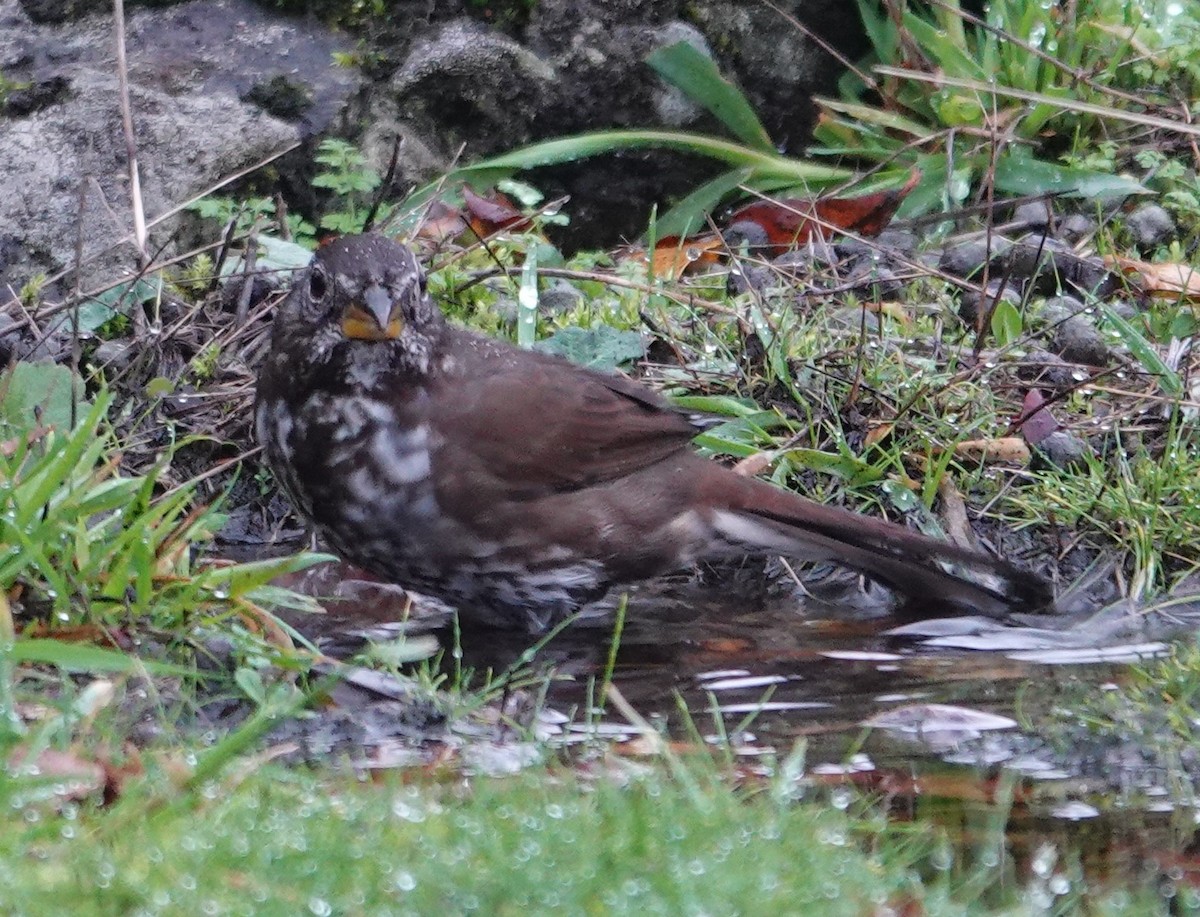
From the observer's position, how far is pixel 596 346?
5.25 m

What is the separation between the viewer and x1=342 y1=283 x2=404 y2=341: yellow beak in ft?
12.9

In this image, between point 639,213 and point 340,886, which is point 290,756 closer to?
point 340,886

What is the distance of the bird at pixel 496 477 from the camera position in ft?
13.3

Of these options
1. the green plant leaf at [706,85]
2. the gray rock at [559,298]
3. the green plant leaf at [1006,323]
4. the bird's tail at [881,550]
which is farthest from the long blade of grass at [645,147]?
the bird's tail at [881,550]

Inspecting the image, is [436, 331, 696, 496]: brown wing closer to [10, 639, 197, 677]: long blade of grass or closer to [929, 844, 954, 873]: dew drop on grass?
[10, 639, 197, 677]: long blade of grass

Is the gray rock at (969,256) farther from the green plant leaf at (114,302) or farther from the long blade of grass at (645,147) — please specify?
the green plant leaf at (114,302)

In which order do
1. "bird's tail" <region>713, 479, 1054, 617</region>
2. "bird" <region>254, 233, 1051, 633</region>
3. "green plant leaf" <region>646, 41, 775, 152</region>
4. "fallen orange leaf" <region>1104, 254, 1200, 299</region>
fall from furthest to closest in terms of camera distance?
"green plant leaf" <region>646, 41, 775, 152</region>, "fallen orange leaf" <region>1104, 254, 1200, 299</region>, "bird's tail" <region>713, 479, 1054, 617</region>, "bird" <region>254, 233, 1051, 633</region>

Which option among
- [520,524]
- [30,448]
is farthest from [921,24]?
[30,448]

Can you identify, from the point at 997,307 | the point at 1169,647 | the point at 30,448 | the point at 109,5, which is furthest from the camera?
the point at 109,5

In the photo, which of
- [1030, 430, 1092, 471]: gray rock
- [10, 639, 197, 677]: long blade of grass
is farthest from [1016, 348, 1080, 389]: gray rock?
[10, 639, 197, 677]: long blade of grass

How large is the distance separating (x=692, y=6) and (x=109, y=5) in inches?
95.8

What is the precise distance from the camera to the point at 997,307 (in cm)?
533

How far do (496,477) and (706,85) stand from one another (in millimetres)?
3326

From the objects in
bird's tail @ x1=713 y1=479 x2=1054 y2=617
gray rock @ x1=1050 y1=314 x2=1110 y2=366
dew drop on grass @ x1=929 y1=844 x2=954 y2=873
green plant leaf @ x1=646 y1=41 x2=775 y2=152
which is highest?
green plant leaf @ x1=646 y1=41 x2=775 y2=152
